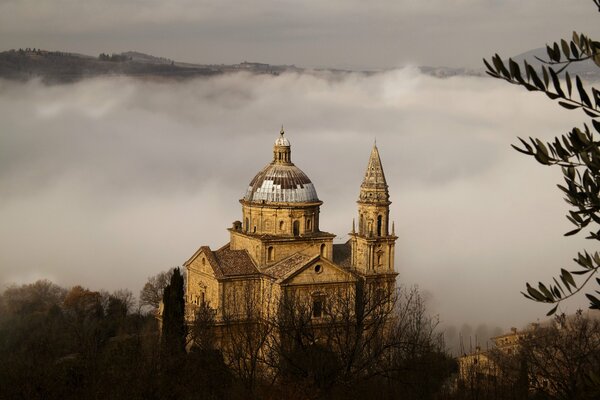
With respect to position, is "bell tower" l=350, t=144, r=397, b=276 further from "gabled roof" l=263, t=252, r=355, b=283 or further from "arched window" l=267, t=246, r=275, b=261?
"arched window" l=267, t=246, r=275, b=261

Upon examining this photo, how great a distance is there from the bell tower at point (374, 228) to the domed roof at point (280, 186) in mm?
2628

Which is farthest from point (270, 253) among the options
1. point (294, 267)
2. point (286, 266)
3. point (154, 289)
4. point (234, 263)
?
point (154, 289)

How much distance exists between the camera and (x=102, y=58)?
88.4 m

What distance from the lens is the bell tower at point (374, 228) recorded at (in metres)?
51.2

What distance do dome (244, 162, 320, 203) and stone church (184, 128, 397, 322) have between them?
50mm

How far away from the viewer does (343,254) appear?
54.0m

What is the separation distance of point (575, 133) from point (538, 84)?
0.59 m

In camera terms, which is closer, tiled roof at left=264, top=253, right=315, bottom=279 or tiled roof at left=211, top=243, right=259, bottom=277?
tiled roof at left=264, top=253, right=315, bottom=279

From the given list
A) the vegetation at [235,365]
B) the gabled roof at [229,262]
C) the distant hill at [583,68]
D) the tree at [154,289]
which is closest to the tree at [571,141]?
the distant hill at [583,68]

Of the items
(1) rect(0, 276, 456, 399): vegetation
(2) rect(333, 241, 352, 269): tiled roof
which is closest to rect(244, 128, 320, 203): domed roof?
(2) rect(333, 241, 352, 269): tiled roof

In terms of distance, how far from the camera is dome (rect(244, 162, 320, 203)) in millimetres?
51000

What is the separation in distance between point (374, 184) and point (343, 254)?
4.82 m

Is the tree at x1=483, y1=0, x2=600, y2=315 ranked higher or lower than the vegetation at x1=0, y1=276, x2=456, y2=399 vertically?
higher

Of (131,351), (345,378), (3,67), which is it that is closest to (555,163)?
(345,378)
